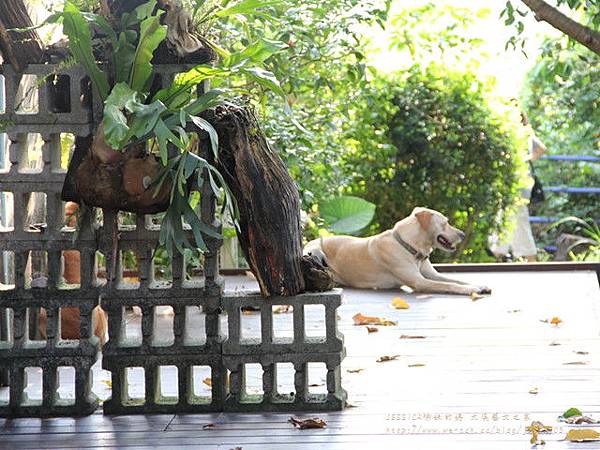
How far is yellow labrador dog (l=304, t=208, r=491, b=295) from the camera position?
28.4 ft

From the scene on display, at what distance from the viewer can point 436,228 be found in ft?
28.6

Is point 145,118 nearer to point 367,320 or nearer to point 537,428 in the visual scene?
point 537,428

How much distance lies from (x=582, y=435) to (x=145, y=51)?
85.5 inches

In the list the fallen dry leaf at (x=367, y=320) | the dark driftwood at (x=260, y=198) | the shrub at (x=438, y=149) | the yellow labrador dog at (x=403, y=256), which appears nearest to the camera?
the dark driftwood at (x=260, y=198)

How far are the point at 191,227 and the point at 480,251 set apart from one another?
7848 mm

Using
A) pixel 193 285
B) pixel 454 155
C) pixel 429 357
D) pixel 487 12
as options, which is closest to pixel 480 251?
pixel 454 155

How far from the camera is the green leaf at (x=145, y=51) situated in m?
4.34

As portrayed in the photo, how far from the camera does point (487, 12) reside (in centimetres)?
1148

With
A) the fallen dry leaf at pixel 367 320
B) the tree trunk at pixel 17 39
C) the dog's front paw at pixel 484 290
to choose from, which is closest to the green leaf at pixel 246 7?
the tree trunk at pixel 17 39

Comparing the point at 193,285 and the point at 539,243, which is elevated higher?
the point at 193,285

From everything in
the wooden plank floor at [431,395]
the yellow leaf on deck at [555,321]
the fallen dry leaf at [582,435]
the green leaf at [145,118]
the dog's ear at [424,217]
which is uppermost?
the green leaf at [145,118]

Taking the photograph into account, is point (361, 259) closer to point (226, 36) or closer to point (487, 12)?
point (226, 36)

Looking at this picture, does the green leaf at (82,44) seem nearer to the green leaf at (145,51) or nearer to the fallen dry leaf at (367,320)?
the green leaf at (145,51)

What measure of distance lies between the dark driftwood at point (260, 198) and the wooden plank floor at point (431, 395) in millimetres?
603
